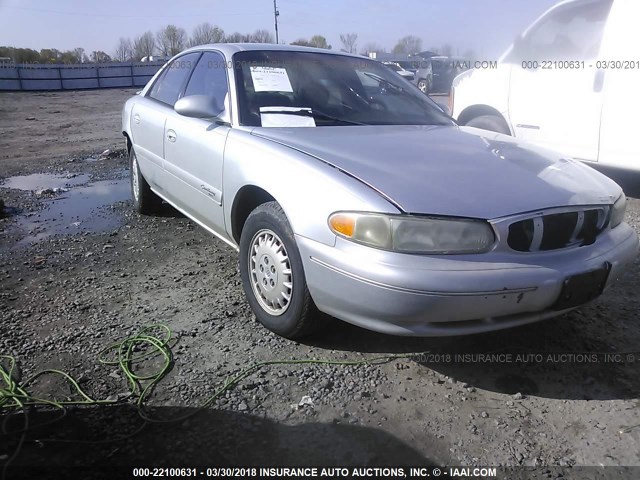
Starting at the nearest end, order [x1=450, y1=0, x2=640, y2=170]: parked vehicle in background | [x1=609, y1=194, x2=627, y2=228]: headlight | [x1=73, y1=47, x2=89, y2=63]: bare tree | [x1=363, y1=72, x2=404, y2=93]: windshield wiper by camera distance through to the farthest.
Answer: [x1=609, y1=194, x2=627, y2=228]: headlight < [x1=363, y1=72, x2=404, y2=93]: windshield wiper < [x1=450, y1=0, x2=640, y2=170]: parked vehicle in background < [x1=73, y1=47, x2=89, y2=63]: bare tree

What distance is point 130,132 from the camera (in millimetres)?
4852

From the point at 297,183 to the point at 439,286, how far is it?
847 millimetres

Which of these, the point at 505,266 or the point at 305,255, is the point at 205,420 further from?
the point at 505,266

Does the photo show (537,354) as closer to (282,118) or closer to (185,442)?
(185,442)

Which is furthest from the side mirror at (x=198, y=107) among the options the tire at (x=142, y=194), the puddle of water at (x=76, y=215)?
the puddle of water at (x=76, y=215)

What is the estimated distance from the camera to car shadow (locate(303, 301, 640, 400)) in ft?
8.06

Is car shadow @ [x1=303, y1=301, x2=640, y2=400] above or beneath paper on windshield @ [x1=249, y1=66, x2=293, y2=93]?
beneath

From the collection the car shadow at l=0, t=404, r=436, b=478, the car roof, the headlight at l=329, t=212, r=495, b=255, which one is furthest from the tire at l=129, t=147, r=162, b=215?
the headlight at l=329, t=212, r=495, b=255

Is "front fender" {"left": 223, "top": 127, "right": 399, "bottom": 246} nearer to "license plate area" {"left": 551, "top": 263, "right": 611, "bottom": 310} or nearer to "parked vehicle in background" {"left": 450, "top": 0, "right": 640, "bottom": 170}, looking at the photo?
"license plate area" {"left": 551, "top": 263, "right": 611, "bottom": 310}

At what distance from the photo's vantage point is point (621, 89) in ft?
15.6

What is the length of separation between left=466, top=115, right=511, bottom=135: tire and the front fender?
11.8ft

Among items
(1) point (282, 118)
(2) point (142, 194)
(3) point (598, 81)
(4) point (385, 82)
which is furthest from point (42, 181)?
(3) point (598, 81)

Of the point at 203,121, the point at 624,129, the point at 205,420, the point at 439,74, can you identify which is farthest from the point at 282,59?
the point at 439,74

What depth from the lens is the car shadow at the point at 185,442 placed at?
1.96 meters
